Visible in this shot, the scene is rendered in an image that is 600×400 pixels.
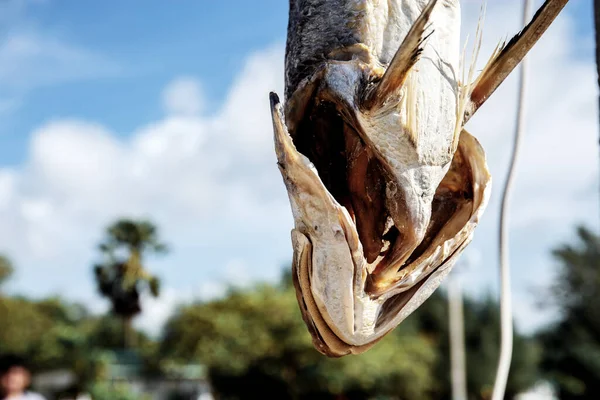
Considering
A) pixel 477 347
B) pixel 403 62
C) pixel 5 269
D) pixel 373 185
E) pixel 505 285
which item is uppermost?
pixel 5 269

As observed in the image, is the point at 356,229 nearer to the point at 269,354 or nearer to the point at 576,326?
the point at 269,354

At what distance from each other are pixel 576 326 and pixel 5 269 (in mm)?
44537

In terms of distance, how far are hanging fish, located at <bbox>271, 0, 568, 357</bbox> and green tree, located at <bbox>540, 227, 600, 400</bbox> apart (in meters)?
46.7

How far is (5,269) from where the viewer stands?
65.1 meters

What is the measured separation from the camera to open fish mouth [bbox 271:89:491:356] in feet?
3.46

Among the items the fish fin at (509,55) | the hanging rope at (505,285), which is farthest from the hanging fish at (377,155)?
the hanging rope at (505,285)

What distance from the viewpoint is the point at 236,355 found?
41.5 m

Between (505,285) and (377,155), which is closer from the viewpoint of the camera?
(377,155)

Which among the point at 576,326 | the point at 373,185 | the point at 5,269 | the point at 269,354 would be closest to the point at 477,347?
the point at 576,326

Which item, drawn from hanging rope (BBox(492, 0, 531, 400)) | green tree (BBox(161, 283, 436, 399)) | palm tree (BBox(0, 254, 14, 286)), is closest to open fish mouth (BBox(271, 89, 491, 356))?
hanging rope (BBox(492, 0, 531, 400))

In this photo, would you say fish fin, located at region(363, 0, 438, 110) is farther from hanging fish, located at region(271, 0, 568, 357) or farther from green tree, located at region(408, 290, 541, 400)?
green tree, located at region(408, 290, 541, 400)

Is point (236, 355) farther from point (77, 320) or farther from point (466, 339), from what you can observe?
point (77, 320)

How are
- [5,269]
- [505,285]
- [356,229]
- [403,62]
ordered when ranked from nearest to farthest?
[403,62] → [356,229] → [505,285] → [5,269]

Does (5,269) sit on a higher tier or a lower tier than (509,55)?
higher
